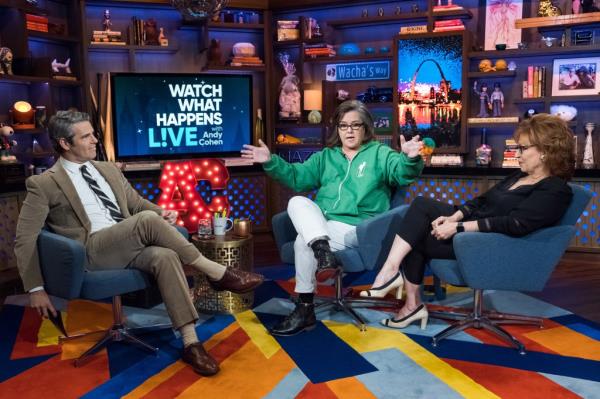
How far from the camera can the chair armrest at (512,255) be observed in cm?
268

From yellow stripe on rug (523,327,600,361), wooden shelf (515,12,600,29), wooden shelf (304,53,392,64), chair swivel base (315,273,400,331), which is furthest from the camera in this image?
wooden shelf (304,53,392,64)

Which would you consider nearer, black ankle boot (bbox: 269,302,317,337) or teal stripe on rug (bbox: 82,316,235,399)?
teal stripe on rug (bbox: 82,316,235,399)

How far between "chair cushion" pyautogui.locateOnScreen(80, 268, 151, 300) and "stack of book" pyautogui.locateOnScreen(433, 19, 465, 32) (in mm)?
3642

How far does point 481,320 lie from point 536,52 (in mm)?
2862

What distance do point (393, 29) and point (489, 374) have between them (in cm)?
392

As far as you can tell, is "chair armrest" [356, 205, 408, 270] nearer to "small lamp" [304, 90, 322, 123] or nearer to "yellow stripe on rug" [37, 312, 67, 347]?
"yellow stripe on rug" [37, 312, 67, 347]

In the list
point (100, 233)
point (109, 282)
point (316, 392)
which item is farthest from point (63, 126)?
point (316, 392)

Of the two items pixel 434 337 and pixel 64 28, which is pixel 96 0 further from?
pixel 434 337

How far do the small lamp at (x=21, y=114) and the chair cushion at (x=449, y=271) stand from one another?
3516mm

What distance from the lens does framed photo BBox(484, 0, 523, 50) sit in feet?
16.7

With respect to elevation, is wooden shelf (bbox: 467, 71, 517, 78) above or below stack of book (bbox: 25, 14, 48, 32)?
below

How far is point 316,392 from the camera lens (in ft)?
7.91

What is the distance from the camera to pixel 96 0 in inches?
206

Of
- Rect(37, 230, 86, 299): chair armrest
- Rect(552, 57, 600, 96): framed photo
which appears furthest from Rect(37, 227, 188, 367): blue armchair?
Rect(552, 57, 600, 96): framed photo
